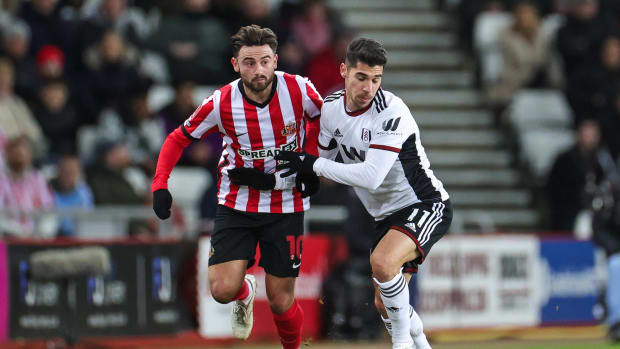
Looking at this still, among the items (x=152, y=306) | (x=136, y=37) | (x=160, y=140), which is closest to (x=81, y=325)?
(x=152, y=306)

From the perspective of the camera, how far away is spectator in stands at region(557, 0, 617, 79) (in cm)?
1667

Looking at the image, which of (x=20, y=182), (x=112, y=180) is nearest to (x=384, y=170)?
(x=20, y=182)

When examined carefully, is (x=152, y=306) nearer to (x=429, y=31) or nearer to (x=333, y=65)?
(x=333, y=65)

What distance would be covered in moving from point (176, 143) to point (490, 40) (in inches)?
355

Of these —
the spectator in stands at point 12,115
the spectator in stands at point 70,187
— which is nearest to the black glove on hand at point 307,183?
the spectator in stands at point 70,187

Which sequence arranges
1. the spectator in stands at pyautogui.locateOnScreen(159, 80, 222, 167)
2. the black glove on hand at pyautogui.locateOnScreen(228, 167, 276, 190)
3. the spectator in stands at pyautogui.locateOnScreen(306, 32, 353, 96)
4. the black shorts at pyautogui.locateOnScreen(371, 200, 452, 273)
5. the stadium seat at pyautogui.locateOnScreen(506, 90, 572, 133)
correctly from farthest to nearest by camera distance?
the stadium seat at pyautogui.locateOnScreen(506, 90, 572, 133) → the spectator in stands at pyautogui.locateOnScreen(306, 32, 353, 96) → the spectator in stands at pyautogui.locateOnScreen(159, 80, 222, 167) → the black glove on hand at pyautogui.locateOnScreen(228, 167, 276, 190) → the black shorts at pyautogui.locateOnScreen(371, 200, 452, 273)

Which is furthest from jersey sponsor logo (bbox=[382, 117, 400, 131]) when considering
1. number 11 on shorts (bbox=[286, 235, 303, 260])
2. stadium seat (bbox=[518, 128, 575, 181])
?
stadium seat (bbox=[518, 128, 575, 181])

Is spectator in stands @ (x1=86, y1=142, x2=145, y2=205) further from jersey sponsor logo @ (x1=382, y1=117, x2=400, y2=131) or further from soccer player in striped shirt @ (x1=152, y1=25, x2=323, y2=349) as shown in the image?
jersey sponsor logo @ (x1=382, y1=117, x2=400, y2=131)

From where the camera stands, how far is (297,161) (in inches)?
335

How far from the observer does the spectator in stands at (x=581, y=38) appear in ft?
54.7

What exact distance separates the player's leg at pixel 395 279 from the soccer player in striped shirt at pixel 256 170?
29.5 inches

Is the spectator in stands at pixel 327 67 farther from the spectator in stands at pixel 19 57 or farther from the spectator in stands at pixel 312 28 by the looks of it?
the spectator in stands at pixel 19 57

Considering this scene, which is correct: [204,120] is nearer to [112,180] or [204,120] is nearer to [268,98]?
[268,98]

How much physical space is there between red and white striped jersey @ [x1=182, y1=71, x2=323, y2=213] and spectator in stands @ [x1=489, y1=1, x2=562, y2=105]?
818 centimetres
